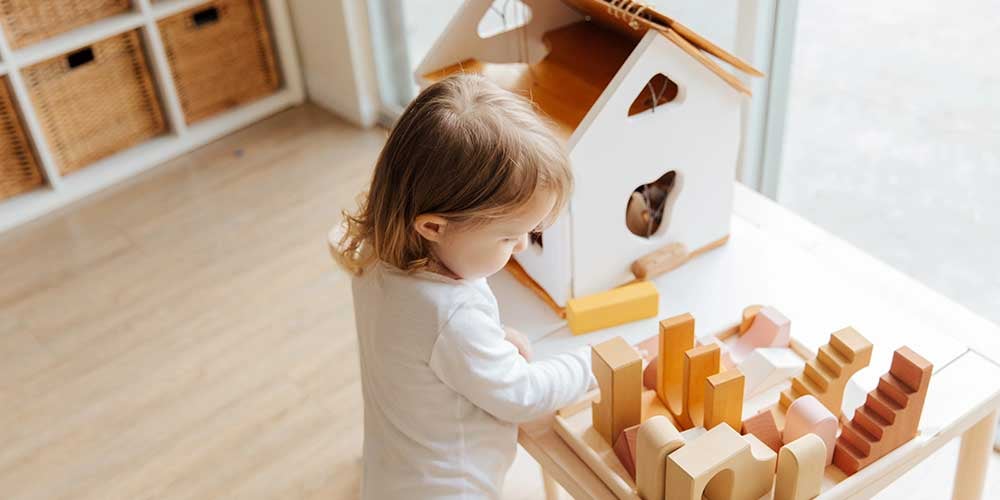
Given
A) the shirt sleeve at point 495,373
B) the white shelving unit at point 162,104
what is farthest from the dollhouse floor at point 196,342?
the shirt sleeve at point 495,373

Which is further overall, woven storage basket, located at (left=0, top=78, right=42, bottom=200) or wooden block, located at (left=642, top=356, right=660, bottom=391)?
woven storage basket, located at (left=0, top=78, right=42, bottom=200)

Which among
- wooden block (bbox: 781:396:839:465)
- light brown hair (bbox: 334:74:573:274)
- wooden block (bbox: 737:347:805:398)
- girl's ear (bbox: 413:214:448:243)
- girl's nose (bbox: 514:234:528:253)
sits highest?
light brown hair (bbox: 334:74:573:274)

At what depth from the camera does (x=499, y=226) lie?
87cm

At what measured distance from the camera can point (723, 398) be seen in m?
0.87

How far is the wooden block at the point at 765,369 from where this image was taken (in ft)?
3.25

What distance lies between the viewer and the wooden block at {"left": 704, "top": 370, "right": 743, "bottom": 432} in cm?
86

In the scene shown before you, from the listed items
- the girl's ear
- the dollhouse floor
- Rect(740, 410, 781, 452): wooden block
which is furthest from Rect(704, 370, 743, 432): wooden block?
the dollhouse floor

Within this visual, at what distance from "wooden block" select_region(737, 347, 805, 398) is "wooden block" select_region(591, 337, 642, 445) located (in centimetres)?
14

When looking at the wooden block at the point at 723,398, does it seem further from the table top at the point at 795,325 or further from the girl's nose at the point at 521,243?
the girl's nose at the point at 521,243

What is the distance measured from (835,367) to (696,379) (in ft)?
0.42

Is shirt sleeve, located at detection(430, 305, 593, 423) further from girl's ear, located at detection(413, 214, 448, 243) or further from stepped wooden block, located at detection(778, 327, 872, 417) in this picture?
stepped wooden block, located at detection(778, 327, 872, 417)

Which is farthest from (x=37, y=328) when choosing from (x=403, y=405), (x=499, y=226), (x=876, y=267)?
(x=876, y=267)

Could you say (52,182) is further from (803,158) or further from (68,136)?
(803,158)

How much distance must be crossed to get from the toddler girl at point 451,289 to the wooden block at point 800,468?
217mm
